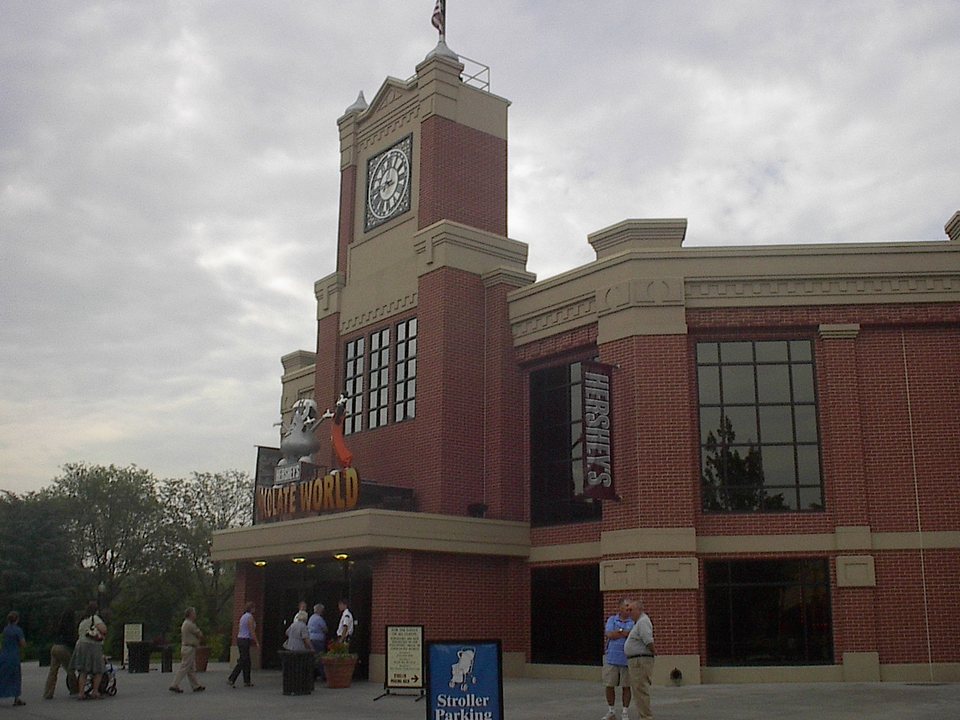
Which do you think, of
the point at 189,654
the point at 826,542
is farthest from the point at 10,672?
the point at 826,542

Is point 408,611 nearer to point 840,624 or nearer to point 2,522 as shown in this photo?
point 840,624

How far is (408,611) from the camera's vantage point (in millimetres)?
23859

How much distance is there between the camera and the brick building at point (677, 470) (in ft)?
73.5

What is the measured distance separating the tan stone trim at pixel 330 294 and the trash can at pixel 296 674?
1351 cm

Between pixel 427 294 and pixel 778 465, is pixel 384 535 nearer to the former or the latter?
pixel 427 294

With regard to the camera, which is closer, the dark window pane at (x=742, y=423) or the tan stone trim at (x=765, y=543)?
the tan stone trim at (x=765, y=543)

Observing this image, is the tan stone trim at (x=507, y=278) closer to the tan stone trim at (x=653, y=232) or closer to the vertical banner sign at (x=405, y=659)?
the tan stone trim at (x=653, y=232)

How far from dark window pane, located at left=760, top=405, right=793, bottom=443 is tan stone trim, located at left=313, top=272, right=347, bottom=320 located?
13985 millimetres

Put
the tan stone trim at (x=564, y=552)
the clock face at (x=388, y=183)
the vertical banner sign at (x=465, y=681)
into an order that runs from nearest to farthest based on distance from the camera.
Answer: the vertical banner sign at (x=465, y=681) → the tan stone trim at (x=564, y=552) → the clock face at (x=388, y=183)

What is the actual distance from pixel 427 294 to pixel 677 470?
889 centimetres

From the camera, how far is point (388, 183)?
103ft

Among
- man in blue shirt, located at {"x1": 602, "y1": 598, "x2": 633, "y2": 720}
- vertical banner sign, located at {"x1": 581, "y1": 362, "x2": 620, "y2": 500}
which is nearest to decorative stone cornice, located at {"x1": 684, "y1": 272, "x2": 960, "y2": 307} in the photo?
vertical banner sign, located at {"x1": 581, "y1": 362, "x2": 620, "y2": 500}

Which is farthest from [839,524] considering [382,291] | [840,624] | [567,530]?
[382,291]

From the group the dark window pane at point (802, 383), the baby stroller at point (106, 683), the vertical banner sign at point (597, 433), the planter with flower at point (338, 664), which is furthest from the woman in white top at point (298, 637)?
the dark window pane at point (802, 383)
